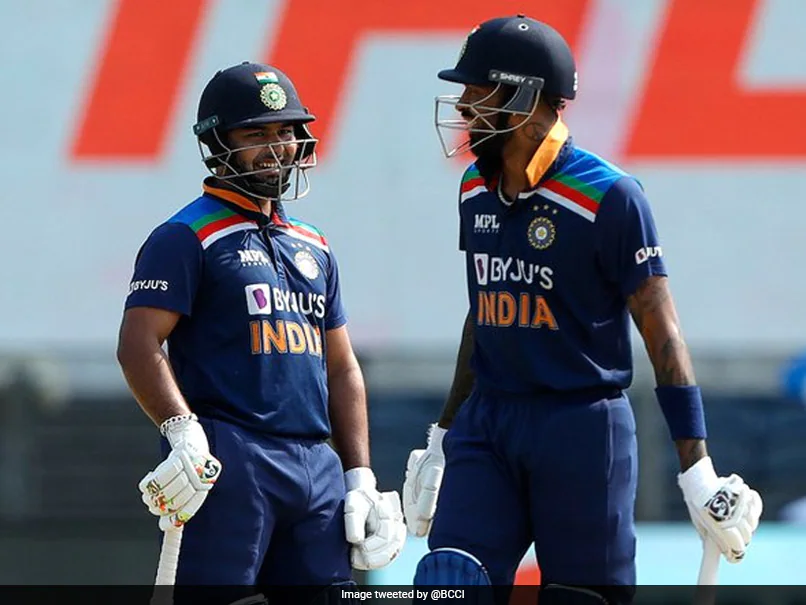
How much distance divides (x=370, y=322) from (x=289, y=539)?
437 centimetres

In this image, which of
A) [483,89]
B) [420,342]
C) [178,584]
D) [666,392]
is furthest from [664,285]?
[420,342]

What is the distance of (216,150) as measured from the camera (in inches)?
162

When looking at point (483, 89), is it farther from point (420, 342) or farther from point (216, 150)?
point (420, 342)

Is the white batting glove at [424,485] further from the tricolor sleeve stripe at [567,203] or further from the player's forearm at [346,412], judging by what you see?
the tricolor sleeve stripe at [567,203]

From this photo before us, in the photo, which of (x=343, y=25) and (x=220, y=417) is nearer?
(x=220, y=417)

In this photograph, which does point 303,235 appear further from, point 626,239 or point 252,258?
point 626,239

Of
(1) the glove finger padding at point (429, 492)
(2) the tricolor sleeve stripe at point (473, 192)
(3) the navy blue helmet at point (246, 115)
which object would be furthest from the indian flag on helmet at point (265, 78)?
(1) the glove finger padding at point (429, 492)

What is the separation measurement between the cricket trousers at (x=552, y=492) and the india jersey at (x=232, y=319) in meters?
0.36

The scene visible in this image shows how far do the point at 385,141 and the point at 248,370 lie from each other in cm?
460

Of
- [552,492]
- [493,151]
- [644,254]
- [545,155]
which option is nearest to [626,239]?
[644,254]

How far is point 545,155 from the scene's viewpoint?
4.10m

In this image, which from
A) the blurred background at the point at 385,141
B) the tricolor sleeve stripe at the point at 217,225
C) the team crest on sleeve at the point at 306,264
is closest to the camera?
the tricolor sleeve stripe at the point at 217,225

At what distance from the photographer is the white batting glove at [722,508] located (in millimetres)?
3807

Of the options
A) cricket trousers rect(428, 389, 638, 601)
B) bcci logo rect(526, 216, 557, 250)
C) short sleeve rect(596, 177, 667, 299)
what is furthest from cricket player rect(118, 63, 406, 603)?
short sleeve rect(596, 177, 667, 299)
